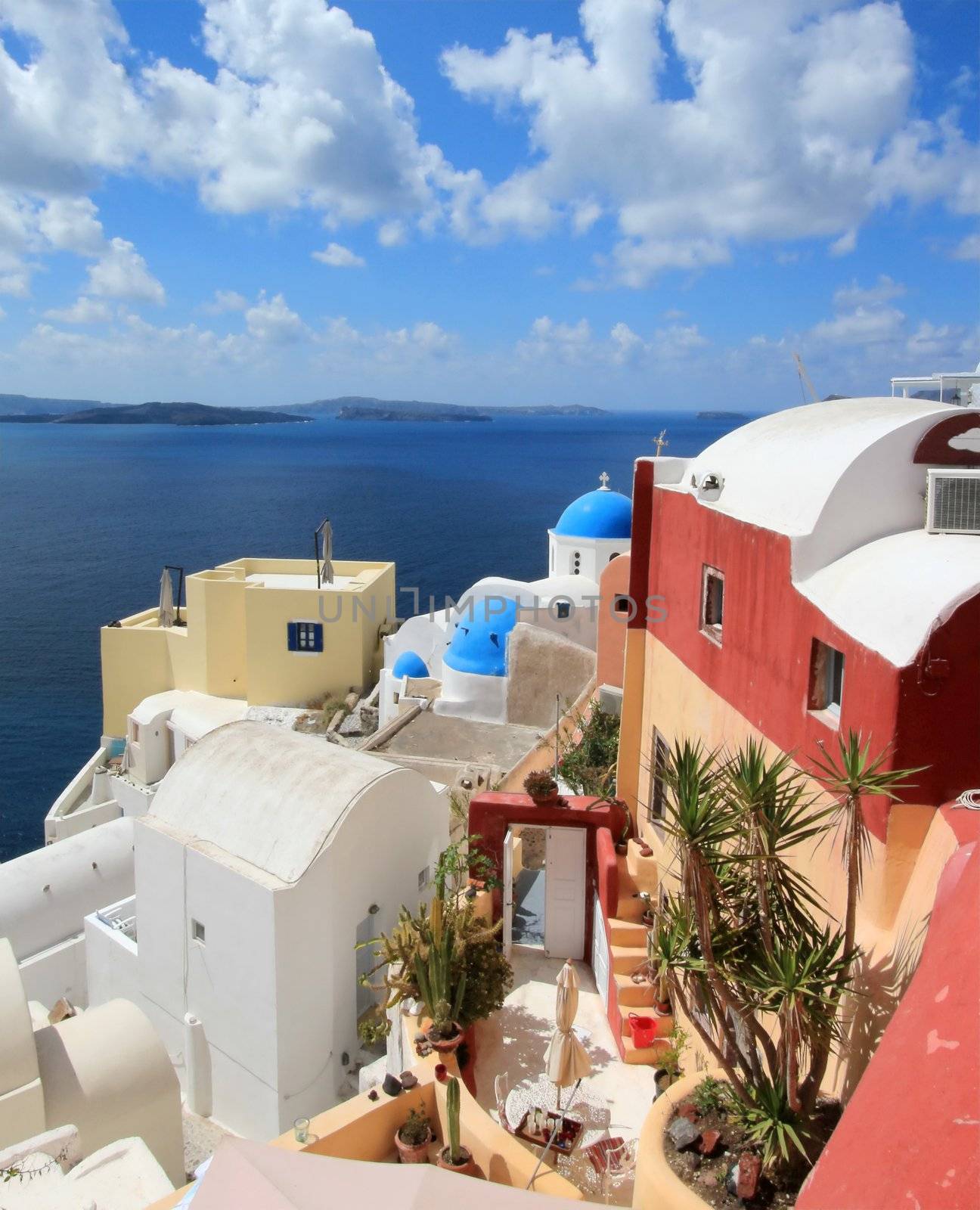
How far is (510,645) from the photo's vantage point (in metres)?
24.3

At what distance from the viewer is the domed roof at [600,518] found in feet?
93.6

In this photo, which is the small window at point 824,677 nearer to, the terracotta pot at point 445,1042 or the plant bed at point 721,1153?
the plant bed at point 721,1153

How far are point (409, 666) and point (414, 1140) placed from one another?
20.5 meters

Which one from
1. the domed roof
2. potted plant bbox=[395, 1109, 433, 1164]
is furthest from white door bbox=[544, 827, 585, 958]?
the domed roof

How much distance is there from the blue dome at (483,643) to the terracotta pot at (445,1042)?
14.5 metres

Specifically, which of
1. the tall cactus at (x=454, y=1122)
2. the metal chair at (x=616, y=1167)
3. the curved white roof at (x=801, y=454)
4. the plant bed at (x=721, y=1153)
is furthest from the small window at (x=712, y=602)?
the tall cactus at (x=454, y=1122)

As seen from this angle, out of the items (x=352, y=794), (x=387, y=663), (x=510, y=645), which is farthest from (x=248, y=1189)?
(x=387, y=663)

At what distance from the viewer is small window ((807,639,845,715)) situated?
7.98 m

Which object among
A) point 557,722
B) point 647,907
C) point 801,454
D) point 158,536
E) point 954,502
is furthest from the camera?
point 158,536

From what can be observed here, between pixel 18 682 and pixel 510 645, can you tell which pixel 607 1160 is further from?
pixel 18 682

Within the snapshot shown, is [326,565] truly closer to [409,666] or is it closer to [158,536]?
[409,666]

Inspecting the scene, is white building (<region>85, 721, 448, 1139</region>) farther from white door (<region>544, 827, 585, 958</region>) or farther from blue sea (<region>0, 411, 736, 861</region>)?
blue sea (<region>0, 411, 736, 861</region>)

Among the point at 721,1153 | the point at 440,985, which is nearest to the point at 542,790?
the point at 440,985

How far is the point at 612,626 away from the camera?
67.1 feet
